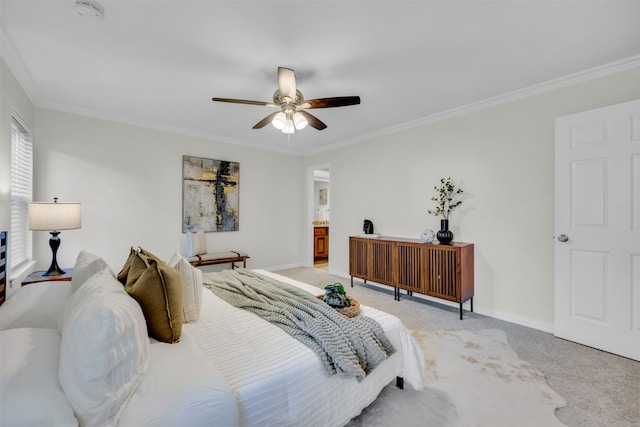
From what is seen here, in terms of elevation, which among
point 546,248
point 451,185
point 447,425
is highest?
point 451,185

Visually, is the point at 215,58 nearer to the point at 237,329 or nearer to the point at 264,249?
the point at 237,329

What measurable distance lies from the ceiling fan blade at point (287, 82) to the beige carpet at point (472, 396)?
2338 millimetres

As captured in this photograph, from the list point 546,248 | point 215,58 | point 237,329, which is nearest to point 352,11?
point 215,58

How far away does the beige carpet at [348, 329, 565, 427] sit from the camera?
161 centimetres

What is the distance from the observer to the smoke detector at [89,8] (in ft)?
5.60

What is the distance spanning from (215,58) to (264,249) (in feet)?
Result: 11.7

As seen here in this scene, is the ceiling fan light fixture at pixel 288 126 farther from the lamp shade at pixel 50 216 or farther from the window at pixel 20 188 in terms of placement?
the window at pixel 20 188

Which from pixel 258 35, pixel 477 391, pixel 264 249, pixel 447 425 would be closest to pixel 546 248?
pixel 477 391

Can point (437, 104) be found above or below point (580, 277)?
above

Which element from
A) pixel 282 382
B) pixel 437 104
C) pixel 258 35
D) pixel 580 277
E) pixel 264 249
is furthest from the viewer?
pixel 264 249

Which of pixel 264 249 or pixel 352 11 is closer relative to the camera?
pixel 352 11

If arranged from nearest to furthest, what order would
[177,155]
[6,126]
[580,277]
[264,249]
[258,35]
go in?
[258,35], [6,126], [580,277], [177,155], [264,249]

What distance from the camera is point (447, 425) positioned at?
5.15 feet

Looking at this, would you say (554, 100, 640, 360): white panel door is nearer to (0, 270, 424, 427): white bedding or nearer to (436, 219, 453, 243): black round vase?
(436, 219, 453, 243): black round vase
